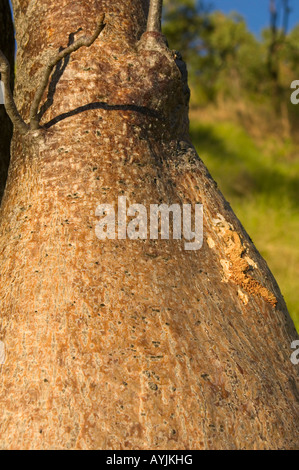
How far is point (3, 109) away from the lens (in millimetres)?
2234

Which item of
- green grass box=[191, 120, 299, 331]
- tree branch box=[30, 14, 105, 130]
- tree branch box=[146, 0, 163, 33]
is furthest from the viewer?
green grass box=[191, 120, 299, 331]

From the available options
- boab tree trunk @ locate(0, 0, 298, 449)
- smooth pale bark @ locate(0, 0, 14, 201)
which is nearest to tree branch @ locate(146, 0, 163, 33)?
boab tree trunk @ locate(0, 0, 298, 449)

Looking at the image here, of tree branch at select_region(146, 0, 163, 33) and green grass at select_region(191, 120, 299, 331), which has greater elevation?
tree branch at select_region(146, 0, 163, 33)

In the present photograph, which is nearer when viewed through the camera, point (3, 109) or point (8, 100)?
point (8, 100)

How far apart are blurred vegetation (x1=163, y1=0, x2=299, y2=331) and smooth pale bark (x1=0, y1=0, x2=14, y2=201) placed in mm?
3440

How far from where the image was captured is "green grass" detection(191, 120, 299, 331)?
6.41 metres

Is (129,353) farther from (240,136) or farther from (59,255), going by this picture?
(240,136)

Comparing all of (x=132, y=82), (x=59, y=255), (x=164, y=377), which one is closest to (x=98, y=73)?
(x=132, y=82)

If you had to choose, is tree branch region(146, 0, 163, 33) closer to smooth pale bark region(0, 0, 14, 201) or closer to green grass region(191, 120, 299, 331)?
smooth pale bark region(0, 0, 14, 201)

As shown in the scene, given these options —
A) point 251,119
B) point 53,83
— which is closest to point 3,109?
point 53,83

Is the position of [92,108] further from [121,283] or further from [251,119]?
[251,119]

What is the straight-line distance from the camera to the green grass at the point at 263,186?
6410 mm

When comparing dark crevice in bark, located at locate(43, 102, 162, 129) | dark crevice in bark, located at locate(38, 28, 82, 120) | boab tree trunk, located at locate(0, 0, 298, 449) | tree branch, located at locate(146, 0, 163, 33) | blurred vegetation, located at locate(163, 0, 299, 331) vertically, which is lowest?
blurred vegetation, located at locate(163, 0, 299, 331)

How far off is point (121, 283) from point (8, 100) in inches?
26.1
